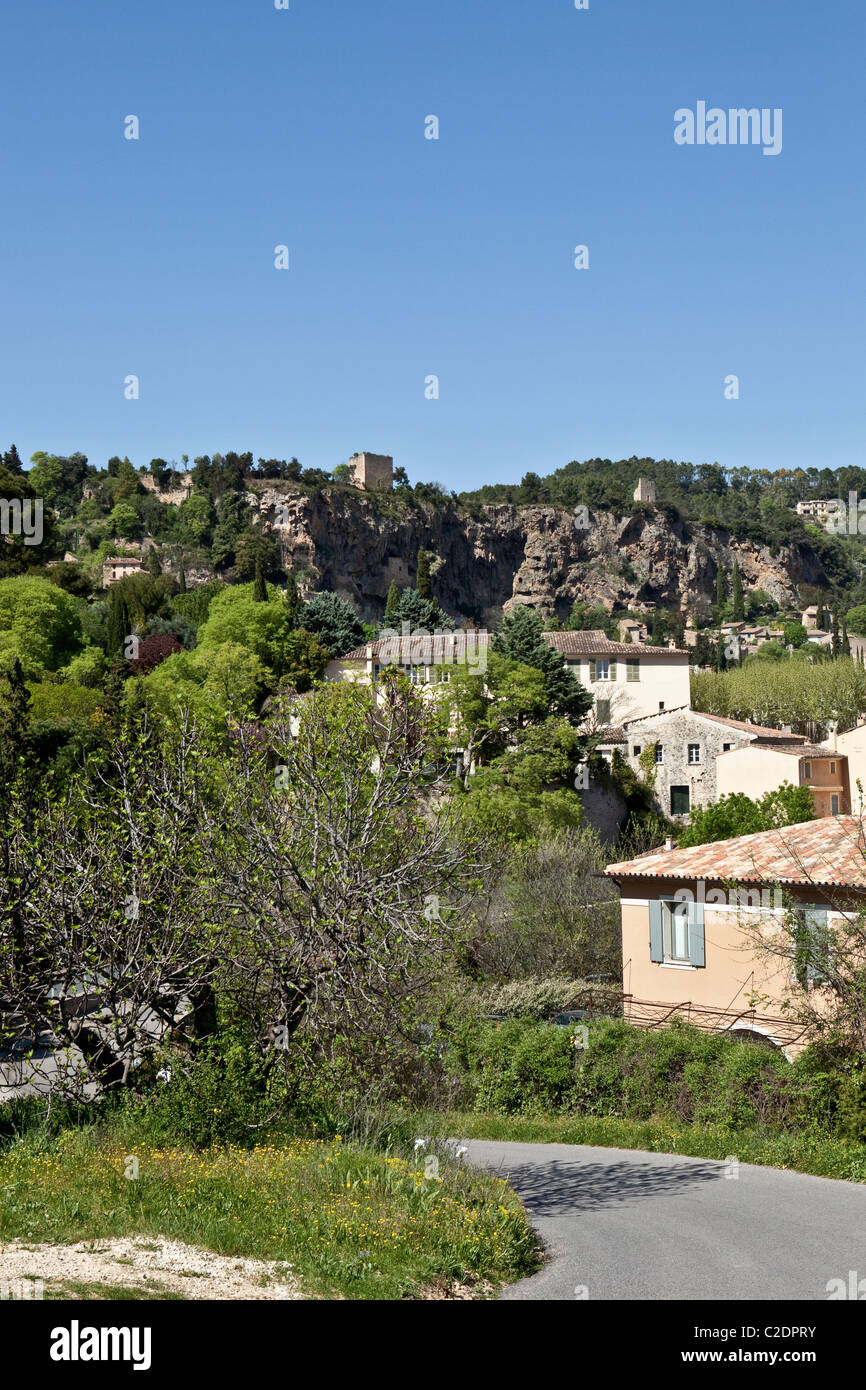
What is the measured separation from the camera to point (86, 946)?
1400 centimetres

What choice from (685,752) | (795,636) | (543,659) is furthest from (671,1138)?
(795,636)

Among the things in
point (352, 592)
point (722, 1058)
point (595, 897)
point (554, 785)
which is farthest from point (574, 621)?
point (722, 1058)

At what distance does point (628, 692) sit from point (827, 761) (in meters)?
21.9

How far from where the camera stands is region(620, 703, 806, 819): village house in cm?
6378

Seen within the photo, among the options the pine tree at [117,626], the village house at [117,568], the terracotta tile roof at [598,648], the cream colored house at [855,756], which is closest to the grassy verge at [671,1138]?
the cream colored house at [855,756]

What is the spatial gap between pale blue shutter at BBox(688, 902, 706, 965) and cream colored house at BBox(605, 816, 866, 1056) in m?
0.02

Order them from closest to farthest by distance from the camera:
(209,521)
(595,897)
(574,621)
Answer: (595,897)
(209,521)
(574,621)

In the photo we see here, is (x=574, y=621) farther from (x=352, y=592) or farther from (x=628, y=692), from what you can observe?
(x=628, y=692)

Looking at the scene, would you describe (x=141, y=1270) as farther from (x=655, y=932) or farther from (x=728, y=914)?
(x=655, y=932)

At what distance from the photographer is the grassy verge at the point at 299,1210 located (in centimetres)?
1000

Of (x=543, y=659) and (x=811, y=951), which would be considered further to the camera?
(x=543, y=659)

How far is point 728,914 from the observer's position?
2569 cm

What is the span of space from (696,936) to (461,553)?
162 meters
